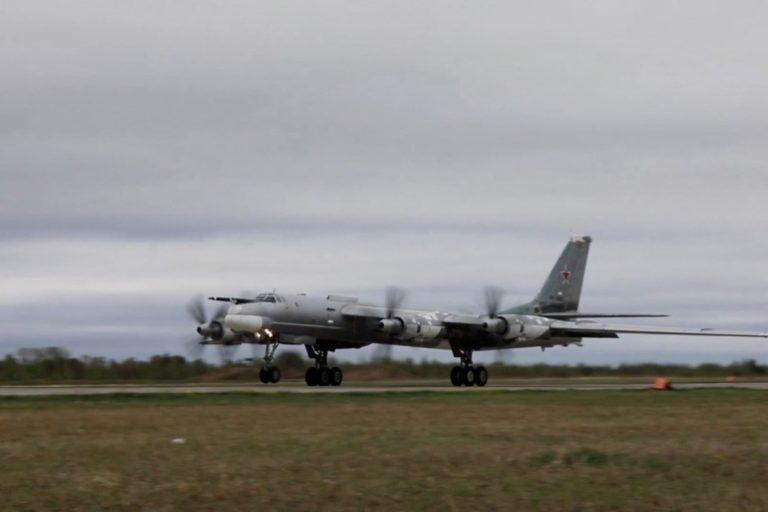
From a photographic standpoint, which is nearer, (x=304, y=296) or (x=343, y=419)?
(x=343, y=419)

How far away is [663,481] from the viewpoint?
14453 mm

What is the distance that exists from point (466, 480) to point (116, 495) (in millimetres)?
4124

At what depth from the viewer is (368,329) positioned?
4841cm

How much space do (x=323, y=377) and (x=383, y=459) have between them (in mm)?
32587

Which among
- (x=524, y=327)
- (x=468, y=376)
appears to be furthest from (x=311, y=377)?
(x=524, y=327)

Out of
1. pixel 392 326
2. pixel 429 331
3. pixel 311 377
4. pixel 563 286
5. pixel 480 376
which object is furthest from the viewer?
pixel 563 286

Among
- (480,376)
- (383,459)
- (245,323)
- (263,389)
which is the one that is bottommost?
(383,459)

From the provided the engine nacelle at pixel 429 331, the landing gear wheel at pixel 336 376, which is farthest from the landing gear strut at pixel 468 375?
the landing gear wheel at pixel 336 376

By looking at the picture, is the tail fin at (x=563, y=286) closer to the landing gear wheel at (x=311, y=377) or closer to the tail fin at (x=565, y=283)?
the tail fin at (x=565, y=283)

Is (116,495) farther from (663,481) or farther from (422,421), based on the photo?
(422,421)

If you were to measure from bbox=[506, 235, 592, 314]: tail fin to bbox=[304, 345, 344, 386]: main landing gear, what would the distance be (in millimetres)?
8990

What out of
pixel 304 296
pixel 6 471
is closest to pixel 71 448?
pixel 6 471

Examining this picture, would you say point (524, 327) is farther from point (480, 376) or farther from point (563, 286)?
point (563, 286)

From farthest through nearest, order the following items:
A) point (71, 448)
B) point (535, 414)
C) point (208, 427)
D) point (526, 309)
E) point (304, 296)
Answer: point (526, 309) < point (304, 296) < point (535, 414) < point (208, 427) < point (71, 448)
